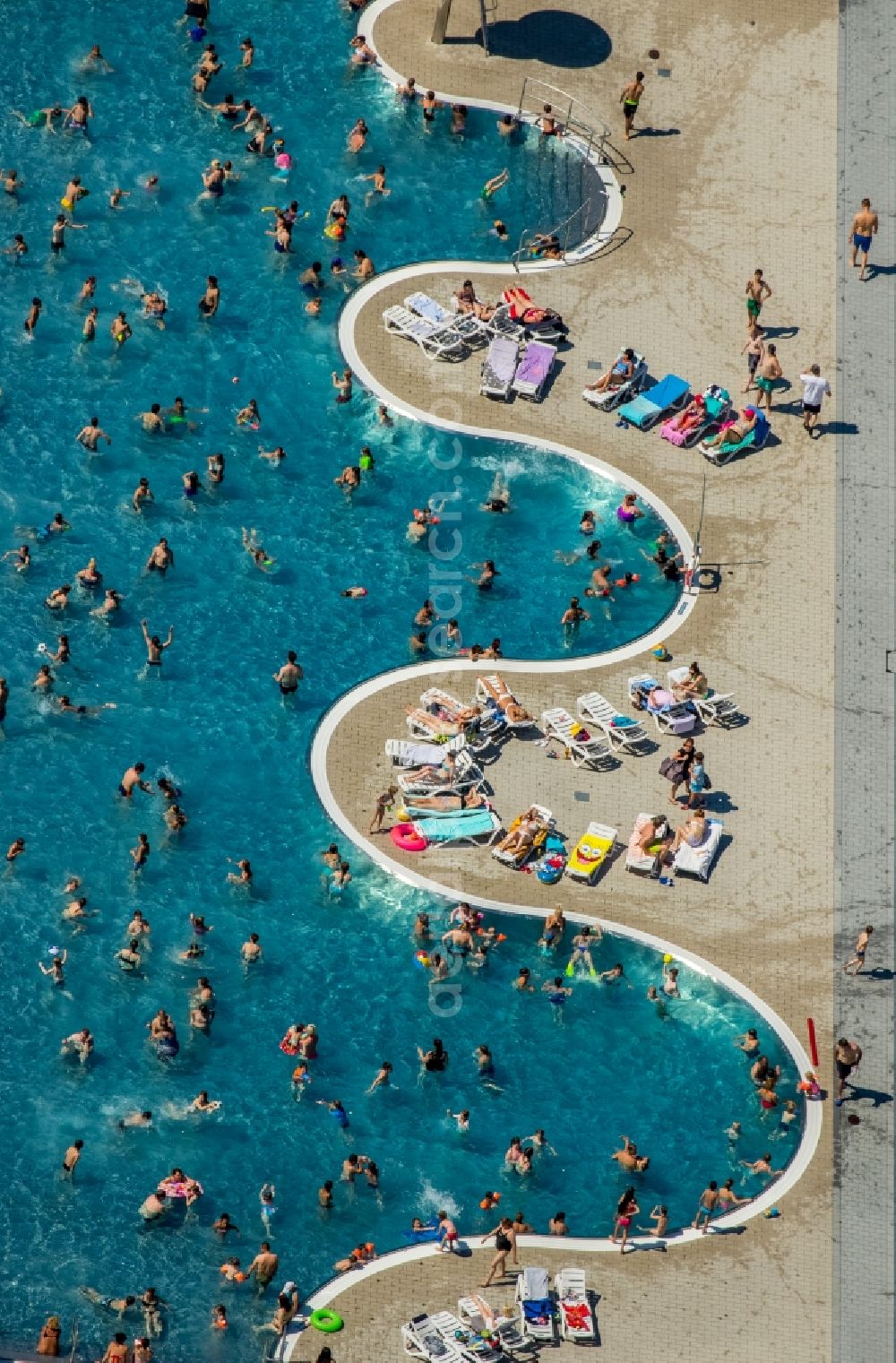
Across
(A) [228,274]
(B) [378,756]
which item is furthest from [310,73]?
(B) [378,756]

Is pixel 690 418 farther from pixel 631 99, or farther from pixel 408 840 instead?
pixel 408 840

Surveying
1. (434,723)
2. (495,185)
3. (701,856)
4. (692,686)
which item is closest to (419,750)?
(434,723)

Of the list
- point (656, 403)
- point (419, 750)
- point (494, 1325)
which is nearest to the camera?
point (494, 1325)

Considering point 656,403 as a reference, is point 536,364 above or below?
above

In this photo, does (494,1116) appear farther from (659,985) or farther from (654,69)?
(654,69)

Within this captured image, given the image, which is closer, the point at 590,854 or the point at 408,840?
the point at 590,854

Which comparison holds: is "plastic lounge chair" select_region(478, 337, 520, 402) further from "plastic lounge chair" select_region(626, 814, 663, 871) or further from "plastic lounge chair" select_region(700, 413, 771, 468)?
"plastic lounge chair" select_region(626, 814, 663, 871)

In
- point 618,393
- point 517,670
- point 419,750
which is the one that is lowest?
point 419,750
